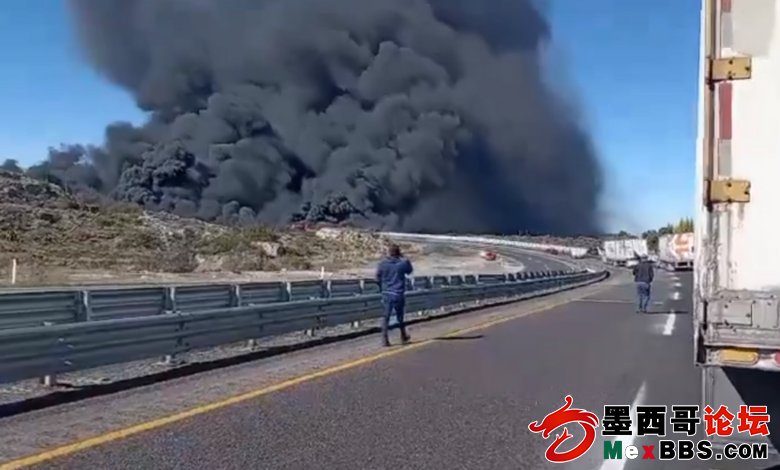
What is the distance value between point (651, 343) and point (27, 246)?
30.4 metres

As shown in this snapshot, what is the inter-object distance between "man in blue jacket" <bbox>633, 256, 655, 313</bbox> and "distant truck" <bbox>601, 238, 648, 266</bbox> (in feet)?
162

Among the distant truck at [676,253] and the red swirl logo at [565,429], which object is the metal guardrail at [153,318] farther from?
the distant truck at [676,253]

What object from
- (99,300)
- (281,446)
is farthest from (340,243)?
(281,446)

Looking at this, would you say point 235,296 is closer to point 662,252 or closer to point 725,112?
point 725,112

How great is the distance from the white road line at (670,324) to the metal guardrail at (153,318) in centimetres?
550

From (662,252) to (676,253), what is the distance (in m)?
6.75

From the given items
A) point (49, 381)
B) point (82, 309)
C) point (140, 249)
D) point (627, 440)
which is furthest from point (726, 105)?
point (140, 249)

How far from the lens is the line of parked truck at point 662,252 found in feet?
204

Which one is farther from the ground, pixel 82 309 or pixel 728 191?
pixel 728 191

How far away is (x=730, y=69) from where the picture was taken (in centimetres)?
545

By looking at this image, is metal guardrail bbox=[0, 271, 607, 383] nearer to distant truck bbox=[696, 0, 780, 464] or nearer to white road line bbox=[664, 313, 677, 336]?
white road line bbox=[664, 313, 677, 336]

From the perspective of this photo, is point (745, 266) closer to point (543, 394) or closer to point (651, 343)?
point (543, 394)

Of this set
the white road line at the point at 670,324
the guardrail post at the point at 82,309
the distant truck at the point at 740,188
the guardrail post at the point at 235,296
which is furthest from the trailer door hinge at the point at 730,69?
the white road line at the point at 670,324

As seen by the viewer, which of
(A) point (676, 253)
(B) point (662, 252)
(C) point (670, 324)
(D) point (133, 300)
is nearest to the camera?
(D) point (133, 300)
